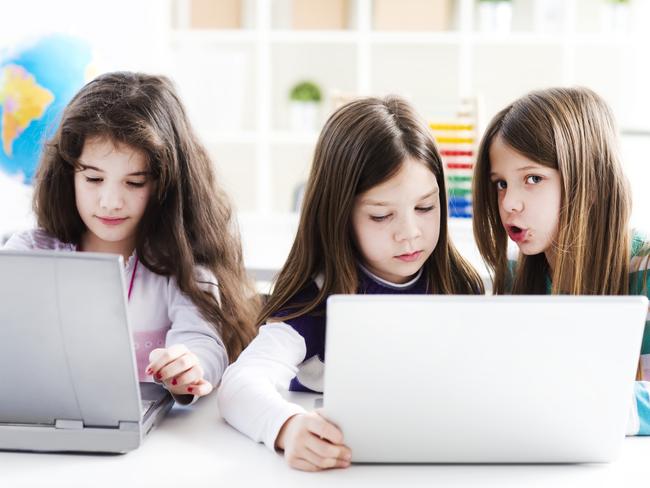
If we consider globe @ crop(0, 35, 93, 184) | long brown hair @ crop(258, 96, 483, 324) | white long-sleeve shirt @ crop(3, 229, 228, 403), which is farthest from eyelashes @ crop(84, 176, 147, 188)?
globe @ crop(0, 35, 93, 184)

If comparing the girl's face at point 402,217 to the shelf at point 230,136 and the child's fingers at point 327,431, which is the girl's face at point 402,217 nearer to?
the child's fingers at point 327,431

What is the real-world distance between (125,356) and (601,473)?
54 cm

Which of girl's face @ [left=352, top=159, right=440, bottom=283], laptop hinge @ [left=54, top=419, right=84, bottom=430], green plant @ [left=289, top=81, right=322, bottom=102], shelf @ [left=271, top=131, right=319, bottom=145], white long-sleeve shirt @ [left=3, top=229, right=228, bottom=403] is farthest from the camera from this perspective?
green plant @ [left=289, top=81, right=322, bottom=102]

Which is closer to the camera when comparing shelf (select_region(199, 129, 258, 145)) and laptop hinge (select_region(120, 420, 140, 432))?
laptop hinge (select_region(120, 420, 140, 432))

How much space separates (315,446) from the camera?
875mm

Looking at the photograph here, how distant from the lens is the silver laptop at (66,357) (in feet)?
2.72

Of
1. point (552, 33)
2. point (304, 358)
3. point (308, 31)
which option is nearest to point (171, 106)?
point (304, 358)

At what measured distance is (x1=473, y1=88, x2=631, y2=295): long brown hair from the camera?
124 centimetres

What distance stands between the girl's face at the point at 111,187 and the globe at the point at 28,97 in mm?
811

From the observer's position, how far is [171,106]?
1.40 m

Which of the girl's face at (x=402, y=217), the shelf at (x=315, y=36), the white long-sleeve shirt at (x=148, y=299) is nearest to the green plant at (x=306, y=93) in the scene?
the shelf at (x=315, y=36)

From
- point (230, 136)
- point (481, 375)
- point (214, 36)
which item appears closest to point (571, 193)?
point (481, 375)

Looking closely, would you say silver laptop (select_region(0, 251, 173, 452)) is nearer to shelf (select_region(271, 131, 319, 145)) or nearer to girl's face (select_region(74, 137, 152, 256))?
girl's face (select_region(74, 137, 152, 256))

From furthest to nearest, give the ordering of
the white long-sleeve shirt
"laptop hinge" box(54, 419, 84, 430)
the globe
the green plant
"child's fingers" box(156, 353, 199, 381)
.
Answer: the green plant → the globe → the white long-sleeve shirt → "child's fingers" box(156, 353, 199, 381) → "laptop hinge" box(54, 419, 84, 430)
